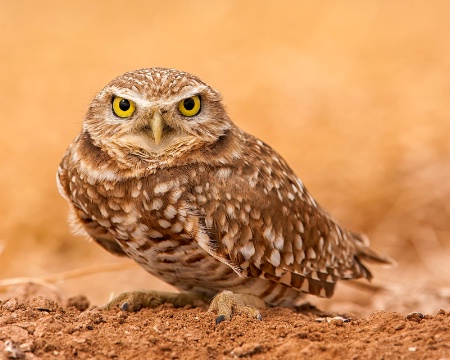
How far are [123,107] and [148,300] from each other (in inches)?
47.7

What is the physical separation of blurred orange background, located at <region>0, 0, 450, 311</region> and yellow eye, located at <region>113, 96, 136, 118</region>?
287cm

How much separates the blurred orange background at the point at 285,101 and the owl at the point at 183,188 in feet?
7.36

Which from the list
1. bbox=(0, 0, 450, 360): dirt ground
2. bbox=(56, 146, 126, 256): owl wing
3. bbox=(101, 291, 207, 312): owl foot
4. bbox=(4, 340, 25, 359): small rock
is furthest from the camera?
bbox=(101, 291, 207, 312): owl foot

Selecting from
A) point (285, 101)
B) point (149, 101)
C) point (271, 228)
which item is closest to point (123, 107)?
point (149, 101)

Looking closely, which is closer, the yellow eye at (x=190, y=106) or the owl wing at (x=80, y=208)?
the yellow eye at (x=190, y=106)

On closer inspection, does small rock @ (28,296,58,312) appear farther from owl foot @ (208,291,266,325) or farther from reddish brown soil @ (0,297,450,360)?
owl foot @ (208,291,266,325)

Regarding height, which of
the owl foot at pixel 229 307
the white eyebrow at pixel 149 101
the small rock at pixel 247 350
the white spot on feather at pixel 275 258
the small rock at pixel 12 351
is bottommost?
the small rock at pixel 12 351

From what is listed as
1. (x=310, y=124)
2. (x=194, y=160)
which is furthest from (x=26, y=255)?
(x=194, y=160)

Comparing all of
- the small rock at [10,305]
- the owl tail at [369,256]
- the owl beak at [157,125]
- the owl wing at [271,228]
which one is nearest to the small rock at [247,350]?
the owl wing at [271,228]

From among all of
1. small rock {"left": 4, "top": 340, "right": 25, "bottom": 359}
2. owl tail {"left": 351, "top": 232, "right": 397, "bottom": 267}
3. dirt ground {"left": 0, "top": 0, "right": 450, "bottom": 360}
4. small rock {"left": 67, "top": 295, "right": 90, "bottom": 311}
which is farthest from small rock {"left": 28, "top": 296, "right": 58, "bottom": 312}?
owl tail {"left": 351, "top": 232, "right": 397, "bottom": 267}

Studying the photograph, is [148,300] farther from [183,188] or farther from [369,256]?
[369,256]

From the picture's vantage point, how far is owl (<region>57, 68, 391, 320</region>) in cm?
409

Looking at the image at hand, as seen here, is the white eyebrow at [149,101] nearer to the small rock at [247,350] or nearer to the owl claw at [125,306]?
the owl claw at [125,306]

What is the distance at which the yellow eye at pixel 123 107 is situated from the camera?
4055mm
